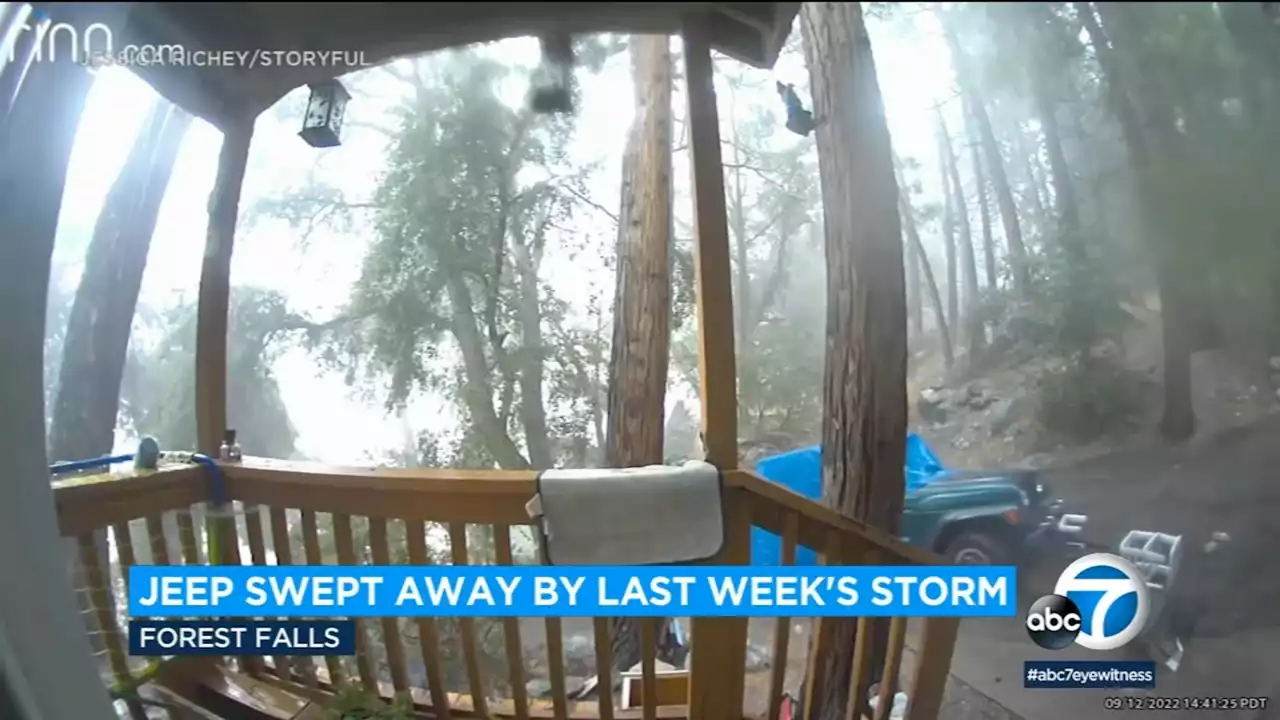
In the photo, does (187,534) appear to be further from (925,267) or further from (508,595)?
(925,267)

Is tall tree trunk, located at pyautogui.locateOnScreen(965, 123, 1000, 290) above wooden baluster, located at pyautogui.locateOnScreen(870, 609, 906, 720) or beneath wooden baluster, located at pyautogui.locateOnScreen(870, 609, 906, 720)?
above

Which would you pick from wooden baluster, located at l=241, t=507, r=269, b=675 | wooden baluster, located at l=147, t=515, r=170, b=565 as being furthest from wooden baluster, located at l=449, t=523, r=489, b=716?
wooden baluster, located at l=147, t=515, r=170, b=565

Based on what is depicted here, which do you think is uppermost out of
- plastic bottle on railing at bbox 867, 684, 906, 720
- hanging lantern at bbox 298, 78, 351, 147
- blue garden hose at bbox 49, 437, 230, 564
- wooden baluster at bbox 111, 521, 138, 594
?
hanging lantern at bbox 298, 78, 351, 147

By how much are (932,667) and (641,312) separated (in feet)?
1.76

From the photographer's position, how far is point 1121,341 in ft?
2.70

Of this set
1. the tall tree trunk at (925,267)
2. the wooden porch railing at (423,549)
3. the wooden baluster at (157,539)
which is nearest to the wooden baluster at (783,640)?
the wooden porch railing at (423,549)

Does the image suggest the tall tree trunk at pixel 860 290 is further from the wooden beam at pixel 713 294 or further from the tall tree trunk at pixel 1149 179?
the tall tree trunk at pixel 1149 179

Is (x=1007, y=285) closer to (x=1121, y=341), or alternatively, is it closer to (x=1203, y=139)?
(x=1121, y=341)

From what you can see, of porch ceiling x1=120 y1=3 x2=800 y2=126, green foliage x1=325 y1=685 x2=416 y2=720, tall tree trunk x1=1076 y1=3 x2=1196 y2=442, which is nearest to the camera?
porch ceiling x1=120 y1=3 x2=800 y2=126

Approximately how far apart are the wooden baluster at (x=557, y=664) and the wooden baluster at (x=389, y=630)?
0.19 meters

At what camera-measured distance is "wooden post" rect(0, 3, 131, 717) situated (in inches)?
33.2

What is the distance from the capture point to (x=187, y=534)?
0.94m

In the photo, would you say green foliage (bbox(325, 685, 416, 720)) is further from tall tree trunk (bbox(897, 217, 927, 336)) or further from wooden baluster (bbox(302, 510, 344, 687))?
tall tree trunk (bbox(897, 217, 927, 336))

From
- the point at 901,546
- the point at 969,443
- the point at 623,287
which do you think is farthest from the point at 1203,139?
the point at 623,287
